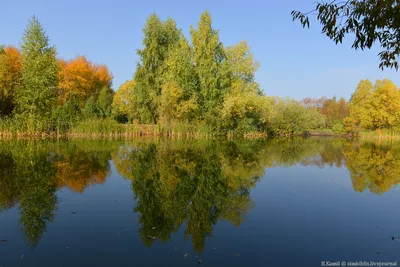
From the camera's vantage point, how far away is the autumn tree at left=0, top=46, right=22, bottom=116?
136ft

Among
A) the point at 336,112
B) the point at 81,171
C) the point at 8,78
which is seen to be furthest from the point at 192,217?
the point at 336,112

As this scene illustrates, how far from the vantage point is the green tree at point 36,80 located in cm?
3650

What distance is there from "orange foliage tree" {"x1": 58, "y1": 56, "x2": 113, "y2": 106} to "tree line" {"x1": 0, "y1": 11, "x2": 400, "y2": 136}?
4.94ft

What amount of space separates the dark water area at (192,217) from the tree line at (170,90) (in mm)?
25236

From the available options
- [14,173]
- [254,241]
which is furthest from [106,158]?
[254,241]

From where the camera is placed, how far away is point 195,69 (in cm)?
4300

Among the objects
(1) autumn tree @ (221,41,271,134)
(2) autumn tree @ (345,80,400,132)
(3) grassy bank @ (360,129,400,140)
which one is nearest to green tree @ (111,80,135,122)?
(1) autumn tree @ (221,41,271,134)

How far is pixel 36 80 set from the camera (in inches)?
1433

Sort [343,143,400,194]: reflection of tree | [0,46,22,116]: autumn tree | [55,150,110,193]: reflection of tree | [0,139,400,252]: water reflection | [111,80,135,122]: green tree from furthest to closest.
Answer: [111,80,135,122]: green tree < [0,46,22,116]: autumn tree < [343,143,400,194]: reflection of tree < [55,150,110,193]: reflection of tree < [0,139,400,252]: water reflection

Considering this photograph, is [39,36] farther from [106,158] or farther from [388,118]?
[388,118]

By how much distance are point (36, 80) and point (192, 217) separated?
113 ft

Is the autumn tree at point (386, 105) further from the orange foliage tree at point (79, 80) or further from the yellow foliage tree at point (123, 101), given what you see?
the orange foliage tree at point (79, 80)

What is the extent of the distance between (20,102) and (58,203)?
32490mm

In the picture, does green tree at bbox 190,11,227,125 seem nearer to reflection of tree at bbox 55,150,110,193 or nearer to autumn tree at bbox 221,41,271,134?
autumn tree at bbox 221,41,271,134
